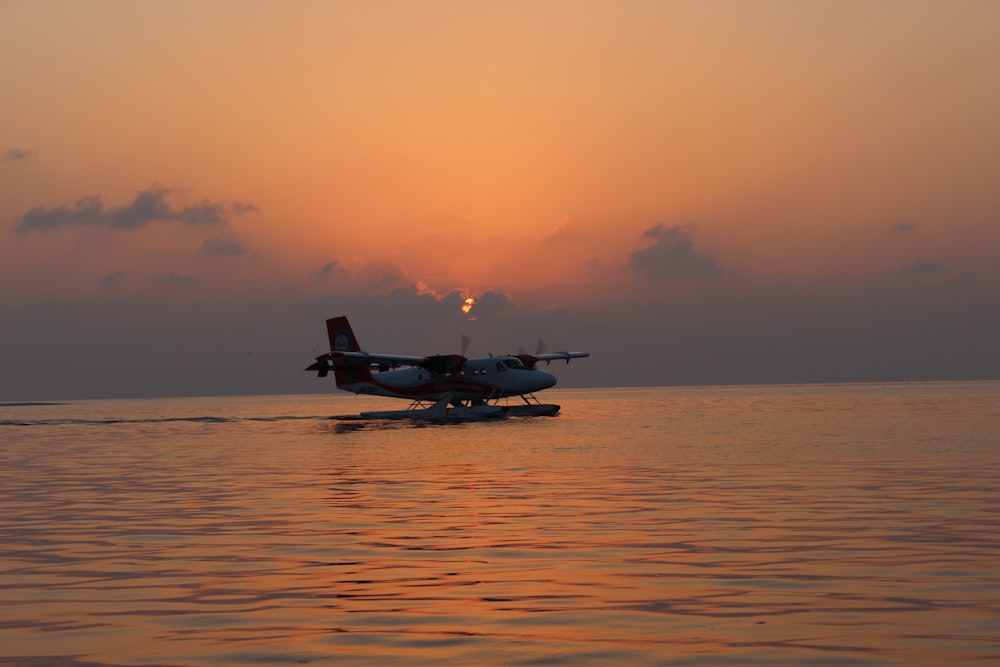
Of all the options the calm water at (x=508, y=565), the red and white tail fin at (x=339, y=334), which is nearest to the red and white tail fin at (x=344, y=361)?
the red and white tail fin at (x=339, y=334)

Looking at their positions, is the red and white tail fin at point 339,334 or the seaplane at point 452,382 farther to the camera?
the red and white tail fin at point 339,334

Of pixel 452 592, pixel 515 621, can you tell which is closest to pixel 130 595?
pixel 452 592

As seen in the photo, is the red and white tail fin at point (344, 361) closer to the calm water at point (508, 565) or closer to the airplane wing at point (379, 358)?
the airplane wing at point (379, 358)

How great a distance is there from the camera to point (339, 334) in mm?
93750

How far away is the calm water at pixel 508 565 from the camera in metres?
11.8

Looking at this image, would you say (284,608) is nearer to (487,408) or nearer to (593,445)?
(593,445)

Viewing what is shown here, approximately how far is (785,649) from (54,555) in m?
12.4

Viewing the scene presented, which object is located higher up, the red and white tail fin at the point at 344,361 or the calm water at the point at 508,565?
the red and white tail fin at the point at 344,361

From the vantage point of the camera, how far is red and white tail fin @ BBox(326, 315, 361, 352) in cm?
9356

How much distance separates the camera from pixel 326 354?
82.4 meters

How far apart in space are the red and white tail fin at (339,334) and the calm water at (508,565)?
5394 centimetres

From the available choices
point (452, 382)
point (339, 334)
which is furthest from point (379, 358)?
point (339, 334)

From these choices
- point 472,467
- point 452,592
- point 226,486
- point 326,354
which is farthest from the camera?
point 326,354

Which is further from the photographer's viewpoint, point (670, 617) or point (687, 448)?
point (687, 448)
